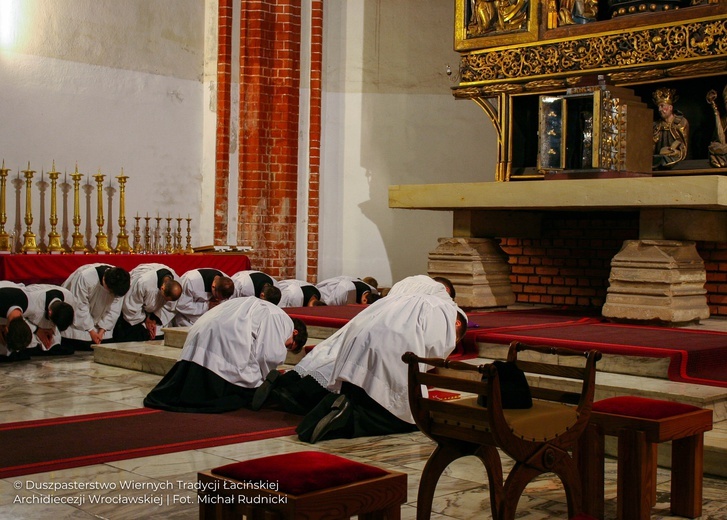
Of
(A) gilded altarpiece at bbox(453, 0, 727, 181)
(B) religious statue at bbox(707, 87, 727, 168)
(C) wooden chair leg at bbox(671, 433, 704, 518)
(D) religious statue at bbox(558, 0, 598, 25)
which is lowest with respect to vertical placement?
(C) wooden chair leg at bbox(671, 433, 704, 518)

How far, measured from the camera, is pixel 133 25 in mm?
12281

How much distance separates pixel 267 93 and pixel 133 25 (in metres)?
1.81

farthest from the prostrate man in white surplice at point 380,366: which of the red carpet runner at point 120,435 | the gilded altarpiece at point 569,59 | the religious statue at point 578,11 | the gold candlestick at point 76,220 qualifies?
the gold candlestick at point 76,220

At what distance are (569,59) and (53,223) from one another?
5.85 meters

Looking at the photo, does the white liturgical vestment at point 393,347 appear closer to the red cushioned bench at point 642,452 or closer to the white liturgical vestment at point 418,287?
the white liturgical vestment at point 418,287

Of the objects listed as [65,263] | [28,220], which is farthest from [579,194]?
[28,220]

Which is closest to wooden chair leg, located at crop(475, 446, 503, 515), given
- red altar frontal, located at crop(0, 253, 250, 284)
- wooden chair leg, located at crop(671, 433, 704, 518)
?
wooden chair leg, located at crop(671, 433, 704, 518)

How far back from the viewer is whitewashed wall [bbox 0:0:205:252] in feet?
37.2

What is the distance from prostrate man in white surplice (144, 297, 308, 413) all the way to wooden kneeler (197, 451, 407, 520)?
11.0ft

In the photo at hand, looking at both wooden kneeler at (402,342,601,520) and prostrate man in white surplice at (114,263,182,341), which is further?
prostrate man in white surplice at (114,263,182,341)

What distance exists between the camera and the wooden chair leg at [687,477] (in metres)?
4.36

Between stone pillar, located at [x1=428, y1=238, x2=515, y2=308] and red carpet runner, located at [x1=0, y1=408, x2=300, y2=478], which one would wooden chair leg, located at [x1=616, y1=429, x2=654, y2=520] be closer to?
red carpet runner, located at [x1=0, y1=408, x2=300, y2=478]

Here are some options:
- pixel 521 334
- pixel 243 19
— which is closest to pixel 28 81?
pixel 243 19

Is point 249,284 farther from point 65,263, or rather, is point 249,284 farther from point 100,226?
point 100,226
